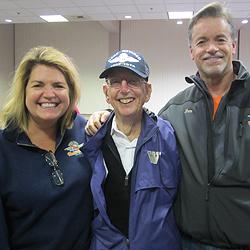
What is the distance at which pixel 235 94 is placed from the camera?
68.2 inches

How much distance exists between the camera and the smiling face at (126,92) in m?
1.75


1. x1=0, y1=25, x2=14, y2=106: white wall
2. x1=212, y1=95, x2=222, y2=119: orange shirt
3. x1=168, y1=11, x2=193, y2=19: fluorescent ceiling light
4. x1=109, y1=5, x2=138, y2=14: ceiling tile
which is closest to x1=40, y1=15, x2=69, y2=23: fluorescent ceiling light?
x1=109, y1=5, x2=138, y2=14: ceiling tile

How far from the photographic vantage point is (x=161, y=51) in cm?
1087

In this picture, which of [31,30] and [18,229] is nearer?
[18,229]

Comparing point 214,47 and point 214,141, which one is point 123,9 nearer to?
point 214,47

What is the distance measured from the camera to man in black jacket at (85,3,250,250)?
160 centimetres

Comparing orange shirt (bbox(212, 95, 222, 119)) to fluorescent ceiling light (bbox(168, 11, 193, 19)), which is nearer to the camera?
orange shirt (bbox(212, 95, 222, 119))

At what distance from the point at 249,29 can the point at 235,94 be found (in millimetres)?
9964

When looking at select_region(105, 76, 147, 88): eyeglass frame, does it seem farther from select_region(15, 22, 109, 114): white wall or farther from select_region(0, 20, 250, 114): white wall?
select_region(15, 22, 109, 114): white wall

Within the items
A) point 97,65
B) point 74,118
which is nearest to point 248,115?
point 74,118

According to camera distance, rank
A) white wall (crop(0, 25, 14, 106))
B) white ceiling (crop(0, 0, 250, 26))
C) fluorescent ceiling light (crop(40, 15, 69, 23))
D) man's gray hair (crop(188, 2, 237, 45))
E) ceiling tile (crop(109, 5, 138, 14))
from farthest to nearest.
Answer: white wall (crop(0, 25, 14, 106)) < fluorescent ceiling light (crop(40, 15, 69, 23)) < ceiling tile (crop(109, 5, 138, 14)) < white ceiling (crop(0, 0, 250, 26)) < man's gray hair (crop(188, 2, 237, 45))

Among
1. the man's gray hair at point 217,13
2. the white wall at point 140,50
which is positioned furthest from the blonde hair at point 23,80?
the white wall at point 140,50

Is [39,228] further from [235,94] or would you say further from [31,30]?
[31,30]

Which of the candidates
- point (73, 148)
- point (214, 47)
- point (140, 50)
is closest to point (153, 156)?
point (73, 148)
